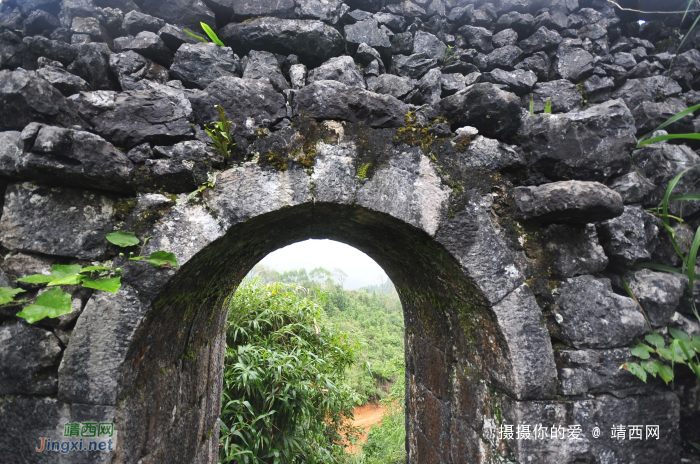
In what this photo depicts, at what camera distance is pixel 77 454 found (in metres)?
1.40

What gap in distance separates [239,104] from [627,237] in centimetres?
205

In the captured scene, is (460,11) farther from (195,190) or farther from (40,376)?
(40,376)

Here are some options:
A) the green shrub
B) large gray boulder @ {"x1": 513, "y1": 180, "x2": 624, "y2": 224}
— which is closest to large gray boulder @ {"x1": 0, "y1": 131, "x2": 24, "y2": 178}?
large gray boulder @ {"x1": 513, "y1": 180, "x2": 624, "y2": 224}

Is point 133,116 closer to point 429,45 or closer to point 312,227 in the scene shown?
point 312,227

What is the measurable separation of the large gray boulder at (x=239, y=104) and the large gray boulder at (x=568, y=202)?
1290mm

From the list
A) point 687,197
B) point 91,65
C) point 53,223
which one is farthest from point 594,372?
point 91,65

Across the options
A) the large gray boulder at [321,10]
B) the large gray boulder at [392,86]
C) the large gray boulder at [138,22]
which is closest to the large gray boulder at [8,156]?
the large gray boulder at [138,22]

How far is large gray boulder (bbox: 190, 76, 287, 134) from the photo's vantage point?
1.65m

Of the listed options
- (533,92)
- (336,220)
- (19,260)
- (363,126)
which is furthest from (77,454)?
(533,92)

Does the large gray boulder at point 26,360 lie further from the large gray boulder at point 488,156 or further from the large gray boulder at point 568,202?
the large gray boulder at point 568,202

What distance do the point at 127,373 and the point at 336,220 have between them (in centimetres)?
124

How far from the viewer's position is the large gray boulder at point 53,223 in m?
1.46

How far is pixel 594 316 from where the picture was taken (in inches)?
65.8

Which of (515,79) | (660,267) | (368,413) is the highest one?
(515,79)
